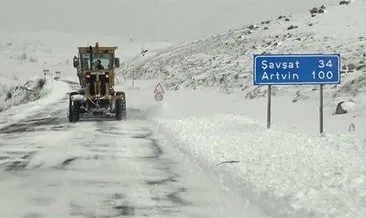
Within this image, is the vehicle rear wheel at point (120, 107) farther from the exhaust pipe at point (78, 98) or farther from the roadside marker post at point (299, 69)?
the roadside marker post at point (299, 69)

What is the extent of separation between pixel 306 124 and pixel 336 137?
17.1 ft

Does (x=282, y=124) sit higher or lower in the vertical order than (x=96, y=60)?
lower

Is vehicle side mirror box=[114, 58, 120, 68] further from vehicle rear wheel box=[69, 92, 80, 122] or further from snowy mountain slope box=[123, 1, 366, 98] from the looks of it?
snowy mountain slope box=[123, 1, 366, 98]

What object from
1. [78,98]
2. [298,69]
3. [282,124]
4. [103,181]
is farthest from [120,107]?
[103,181]

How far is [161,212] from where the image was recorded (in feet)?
26.8

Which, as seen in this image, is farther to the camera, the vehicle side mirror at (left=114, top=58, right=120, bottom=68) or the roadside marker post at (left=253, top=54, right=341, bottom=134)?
the vehicle side mirror at (left=114, top=58, right=120, bottom=68)

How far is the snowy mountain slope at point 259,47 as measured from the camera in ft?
120

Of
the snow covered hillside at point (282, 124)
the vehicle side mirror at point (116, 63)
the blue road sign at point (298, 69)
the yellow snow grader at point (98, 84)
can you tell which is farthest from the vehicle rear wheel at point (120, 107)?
the blue road sign at point (298, 69)

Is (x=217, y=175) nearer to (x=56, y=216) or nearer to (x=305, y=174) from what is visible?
(x=305, y=174)

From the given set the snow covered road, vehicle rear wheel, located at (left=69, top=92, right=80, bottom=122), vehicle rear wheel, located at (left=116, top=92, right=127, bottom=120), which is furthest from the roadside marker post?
vehicle rear wheel, located at (left=69, top=92, right=80, bottom=122)

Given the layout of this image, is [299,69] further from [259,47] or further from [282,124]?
[259,47]

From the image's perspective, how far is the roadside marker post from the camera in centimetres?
1547

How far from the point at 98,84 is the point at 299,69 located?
9966 mm

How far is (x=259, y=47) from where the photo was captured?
46625mm
